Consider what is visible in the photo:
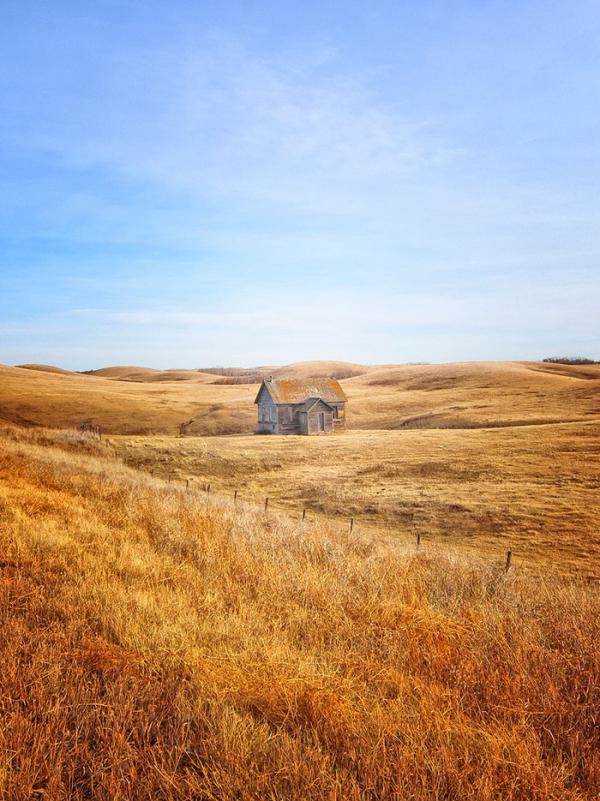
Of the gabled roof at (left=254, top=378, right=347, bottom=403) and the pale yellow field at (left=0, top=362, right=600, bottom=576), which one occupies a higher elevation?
the gabled roof at (left=254, top=378, right=347, bottom=403)

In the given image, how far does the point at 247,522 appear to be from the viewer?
35.7 feet

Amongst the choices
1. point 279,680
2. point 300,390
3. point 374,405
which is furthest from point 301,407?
point 279,680

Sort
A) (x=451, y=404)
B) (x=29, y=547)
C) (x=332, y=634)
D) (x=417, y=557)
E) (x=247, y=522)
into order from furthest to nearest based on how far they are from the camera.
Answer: (x=451, y=404) < (x=247, y=522) < (x=417, y=557) < (x=29, y=547) < (x=332, y=634)

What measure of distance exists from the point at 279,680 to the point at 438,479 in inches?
990

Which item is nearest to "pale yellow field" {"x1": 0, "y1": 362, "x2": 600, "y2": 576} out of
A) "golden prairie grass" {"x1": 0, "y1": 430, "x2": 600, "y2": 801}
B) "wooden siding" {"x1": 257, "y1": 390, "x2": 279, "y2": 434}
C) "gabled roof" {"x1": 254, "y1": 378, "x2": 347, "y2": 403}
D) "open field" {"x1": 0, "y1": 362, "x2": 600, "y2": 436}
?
"open field" {"x1": 0, "y1": 362, "x2": 600, "y2": 436}

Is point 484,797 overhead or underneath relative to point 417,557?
overhead

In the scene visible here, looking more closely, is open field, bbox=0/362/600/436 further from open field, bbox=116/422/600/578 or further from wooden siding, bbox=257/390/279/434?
open field, bbox=116/422/600/578

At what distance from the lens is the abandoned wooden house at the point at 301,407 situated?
51.1m

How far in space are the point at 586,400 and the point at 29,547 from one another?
2177 inches

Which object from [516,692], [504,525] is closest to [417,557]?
[516,692]

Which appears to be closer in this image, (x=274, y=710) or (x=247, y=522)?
(x=274, y=710)

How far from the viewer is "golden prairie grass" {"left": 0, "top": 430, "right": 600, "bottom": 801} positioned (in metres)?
2.92

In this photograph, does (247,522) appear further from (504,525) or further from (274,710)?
(504,525)

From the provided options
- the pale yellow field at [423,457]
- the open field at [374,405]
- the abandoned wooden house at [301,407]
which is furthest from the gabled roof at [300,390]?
the open field at [374,405]
